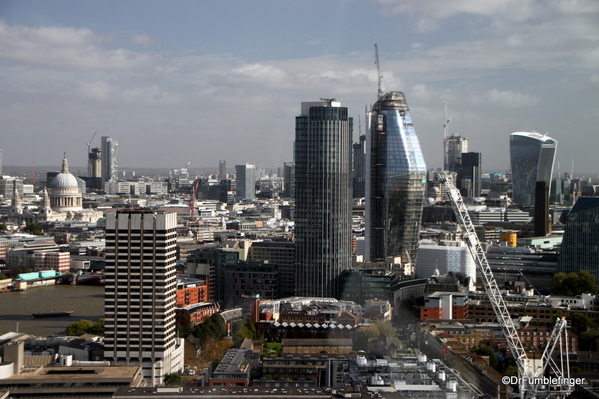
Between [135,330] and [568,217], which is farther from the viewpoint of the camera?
[568,217]

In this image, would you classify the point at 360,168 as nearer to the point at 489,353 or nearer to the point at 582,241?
the point at 582,241

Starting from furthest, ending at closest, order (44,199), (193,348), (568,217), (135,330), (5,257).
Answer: (44,199) < (5,257) < (568,217) < (193,348) < (135,330)

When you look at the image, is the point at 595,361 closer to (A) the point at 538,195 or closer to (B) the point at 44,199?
(A) the point at 538,195

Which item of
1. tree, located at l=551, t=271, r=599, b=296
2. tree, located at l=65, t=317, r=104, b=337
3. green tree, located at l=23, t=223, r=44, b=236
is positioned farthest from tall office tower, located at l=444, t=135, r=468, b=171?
green tree, located at l=23, t=223, r=44, b=236

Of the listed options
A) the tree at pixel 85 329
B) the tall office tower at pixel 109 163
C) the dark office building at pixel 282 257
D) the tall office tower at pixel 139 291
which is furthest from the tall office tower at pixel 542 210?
the tall office tower at pixel 109 163

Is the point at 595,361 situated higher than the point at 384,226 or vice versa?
the point at 384,226

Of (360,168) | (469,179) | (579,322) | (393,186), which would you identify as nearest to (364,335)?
(579,322)

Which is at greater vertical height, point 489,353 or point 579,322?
point 579,322

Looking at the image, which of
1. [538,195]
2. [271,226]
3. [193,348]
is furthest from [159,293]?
[271,226]
